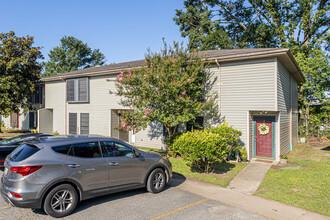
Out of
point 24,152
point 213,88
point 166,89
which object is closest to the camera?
point 24,152

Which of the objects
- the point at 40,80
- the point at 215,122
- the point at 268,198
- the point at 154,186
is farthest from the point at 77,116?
the point at 268,198

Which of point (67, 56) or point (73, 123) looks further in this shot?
point (67, 56)

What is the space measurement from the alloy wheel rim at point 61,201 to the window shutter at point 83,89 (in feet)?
43.5

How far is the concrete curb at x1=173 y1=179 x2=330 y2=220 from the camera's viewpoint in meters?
5.09

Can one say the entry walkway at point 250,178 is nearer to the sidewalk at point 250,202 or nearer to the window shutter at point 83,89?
the sidewalk at point 250,202

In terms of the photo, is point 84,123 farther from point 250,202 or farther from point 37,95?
point 250,202

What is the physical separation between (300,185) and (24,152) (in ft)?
25.7

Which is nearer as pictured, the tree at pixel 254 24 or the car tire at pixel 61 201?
the car tire at pixel 61 201

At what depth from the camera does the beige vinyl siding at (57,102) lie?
→ 19.3m

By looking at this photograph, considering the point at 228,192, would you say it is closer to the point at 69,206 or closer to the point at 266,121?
the point at 69,206

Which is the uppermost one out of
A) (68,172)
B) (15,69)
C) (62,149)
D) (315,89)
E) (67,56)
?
(67,56)

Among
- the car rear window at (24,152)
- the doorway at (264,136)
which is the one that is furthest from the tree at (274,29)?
the car rear window at (24,152)

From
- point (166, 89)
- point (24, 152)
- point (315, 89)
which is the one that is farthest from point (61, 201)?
point (315, 89)

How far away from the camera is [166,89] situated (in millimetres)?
10117
